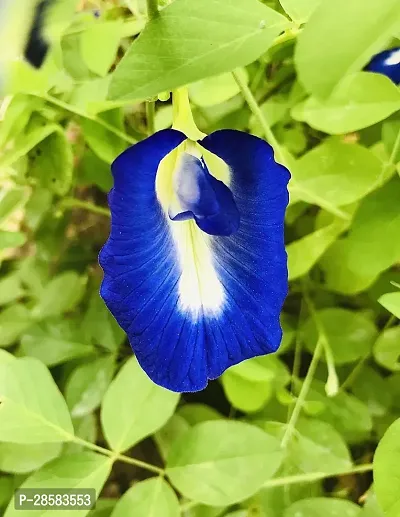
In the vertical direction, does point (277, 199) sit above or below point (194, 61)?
below

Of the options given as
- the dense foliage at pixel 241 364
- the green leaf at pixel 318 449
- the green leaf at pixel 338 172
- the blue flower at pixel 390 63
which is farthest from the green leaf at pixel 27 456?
the blue flower at pixel 390 63

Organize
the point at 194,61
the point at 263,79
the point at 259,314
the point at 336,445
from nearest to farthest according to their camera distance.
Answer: the point at 194,61, the point at 259,314, the point at 336,445, the point at 263,79

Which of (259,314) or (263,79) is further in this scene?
(263,79)

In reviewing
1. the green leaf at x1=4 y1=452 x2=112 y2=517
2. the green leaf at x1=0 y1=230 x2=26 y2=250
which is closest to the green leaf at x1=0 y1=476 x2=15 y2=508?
the green leaf at x1=4 y1=452 x2=112 y2=517

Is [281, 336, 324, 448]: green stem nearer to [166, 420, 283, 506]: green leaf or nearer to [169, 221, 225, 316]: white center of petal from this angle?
[166, 420, 283, 506]: green leaf

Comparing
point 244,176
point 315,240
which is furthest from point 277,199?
point 315,240

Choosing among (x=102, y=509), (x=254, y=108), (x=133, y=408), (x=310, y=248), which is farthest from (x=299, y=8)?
(x=102, y=509)

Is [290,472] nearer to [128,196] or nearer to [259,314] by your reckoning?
[259,314]
